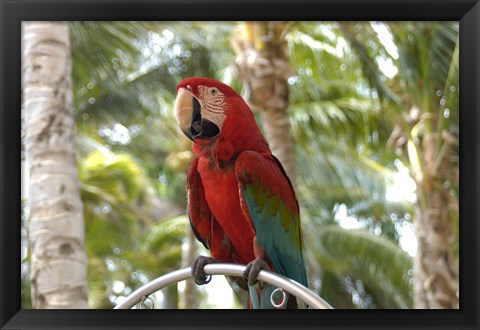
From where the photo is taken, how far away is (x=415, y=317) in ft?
4.54

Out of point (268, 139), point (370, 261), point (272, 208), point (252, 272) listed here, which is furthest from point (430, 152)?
point (370, 261)

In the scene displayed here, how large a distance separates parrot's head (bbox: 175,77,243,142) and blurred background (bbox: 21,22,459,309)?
0.46 meters

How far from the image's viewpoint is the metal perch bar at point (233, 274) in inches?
43.9

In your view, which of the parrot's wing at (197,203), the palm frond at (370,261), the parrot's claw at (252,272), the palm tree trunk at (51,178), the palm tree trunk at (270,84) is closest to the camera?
the parrot's claw at (252,272)

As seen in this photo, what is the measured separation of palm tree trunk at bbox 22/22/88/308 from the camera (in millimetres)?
1567

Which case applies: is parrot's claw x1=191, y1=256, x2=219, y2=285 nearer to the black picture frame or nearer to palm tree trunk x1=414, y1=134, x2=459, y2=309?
the black picture frame

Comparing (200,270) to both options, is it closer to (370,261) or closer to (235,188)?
(235,188)

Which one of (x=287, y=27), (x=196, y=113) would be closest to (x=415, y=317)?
(x=196, y=113)

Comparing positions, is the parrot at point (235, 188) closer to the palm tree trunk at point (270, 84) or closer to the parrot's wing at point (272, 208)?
the parrot's wing at point (272, 208)

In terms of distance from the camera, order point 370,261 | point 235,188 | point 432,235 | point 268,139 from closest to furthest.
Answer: point 235,188 → point 268,139 → point 432,235 → point 370,261

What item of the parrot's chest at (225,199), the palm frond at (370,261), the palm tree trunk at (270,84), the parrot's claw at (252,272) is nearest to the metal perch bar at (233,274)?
the parrot's claw at (252,272)

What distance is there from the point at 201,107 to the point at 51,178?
1.61 ft

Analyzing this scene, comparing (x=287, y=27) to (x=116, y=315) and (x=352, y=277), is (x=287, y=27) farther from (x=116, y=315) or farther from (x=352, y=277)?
(x=352, y=277)

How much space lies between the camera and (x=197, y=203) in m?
1.34
